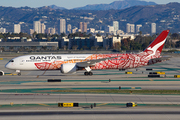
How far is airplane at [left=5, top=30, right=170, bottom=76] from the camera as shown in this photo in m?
46.3

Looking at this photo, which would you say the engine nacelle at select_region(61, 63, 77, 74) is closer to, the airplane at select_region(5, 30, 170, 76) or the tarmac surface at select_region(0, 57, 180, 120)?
the airplane at select_region(5, 30, 170, 76)

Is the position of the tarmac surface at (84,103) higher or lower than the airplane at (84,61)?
lower

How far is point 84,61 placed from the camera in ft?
153

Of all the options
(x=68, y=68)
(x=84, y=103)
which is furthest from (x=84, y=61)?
(x=84, y=103)

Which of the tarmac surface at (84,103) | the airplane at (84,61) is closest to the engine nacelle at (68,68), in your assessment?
the airplane at (84,61)

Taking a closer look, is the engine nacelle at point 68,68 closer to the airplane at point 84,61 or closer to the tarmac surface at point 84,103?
the airplane at point 84,61

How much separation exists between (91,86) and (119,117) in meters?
14.5

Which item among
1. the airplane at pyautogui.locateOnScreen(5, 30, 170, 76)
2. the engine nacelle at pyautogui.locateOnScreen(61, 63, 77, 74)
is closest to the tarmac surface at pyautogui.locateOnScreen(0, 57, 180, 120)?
the engine nacelle at pyautogui.locateOnScreen(61, 63, 77, 74)

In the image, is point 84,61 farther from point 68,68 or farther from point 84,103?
point 84,103

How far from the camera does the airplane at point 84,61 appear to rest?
152ft

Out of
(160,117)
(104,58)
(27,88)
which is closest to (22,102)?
(27,88)

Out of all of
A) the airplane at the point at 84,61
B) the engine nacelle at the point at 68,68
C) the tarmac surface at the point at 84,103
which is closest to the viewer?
the tarmac surface at the point at 84,103

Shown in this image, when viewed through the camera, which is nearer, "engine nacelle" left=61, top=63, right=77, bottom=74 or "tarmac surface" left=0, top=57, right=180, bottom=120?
"tarmac surface" left=0, top=57, right=180, bottom=120

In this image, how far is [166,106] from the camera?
82.3 ft
